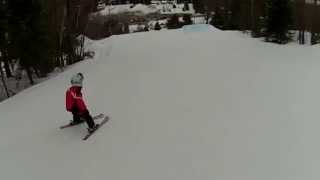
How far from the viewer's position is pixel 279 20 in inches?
965

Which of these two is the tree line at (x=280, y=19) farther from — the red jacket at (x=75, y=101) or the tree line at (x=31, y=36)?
the red jacket at (x=75, y=101)

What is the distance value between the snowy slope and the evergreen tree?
5.95 meters

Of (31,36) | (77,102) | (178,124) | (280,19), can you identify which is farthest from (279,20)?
(77,102)

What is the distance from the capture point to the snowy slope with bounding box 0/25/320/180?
28.6ft

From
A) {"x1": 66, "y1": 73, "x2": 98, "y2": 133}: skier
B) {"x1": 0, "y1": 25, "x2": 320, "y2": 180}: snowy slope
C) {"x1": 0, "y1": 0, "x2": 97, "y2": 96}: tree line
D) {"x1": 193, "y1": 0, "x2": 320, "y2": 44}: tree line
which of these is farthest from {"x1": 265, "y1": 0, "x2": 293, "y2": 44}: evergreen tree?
{"x1": 66, "y1": 73, "x2": 98, "y2": 133}: skier

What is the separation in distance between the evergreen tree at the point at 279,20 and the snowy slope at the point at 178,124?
595 centimetres

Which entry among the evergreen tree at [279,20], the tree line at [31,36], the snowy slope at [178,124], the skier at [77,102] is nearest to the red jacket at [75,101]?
the skier at [77,102]

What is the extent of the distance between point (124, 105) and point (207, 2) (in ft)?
104

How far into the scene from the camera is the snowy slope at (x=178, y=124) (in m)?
8.72

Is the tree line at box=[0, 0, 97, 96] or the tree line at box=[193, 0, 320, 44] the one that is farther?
the tree line at box=[193, 0, 320, 44]

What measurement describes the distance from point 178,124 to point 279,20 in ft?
49.6

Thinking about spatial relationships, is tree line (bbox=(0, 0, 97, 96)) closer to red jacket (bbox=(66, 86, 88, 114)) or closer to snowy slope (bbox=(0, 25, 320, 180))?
snowy slope (bbox=(0, 25, 320, 180))

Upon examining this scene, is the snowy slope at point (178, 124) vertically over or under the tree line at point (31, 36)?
under

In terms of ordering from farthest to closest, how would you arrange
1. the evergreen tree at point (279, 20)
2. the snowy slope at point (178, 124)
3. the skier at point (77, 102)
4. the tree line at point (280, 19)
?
1. the tree line at point (280, 19)
2. the evergreen tree at point (279, 20)
3. the skier at point (77, 102)
4. the snowy slope at point (178, 124)
